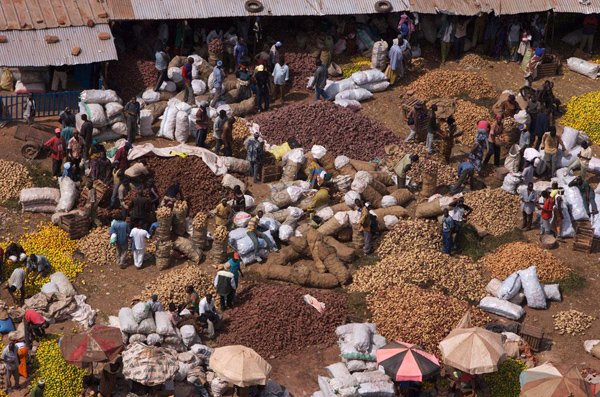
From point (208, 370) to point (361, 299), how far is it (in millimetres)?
4440

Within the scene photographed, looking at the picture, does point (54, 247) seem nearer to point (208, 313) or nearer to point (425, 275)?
point (208, 313)

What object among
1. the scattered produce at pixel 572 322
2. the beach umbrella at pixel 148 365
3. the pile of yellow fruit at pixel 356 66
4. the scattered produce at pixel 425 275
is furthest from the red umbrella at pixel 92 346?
the pile of yellow fruit at pixel 356 66

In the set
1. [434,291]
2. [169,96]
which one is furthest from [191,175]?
[434,291]

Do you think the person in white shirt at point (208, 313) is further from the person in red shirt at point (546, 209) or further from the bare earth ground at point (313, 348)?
the person in red shirt at point (546, 209)

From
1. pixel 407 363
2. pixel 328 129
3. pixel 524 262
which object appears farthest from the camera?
pixel 328 129

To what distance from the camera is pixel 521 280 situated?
30.9 meters

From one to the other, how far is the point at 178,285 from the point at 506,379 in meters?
8.10

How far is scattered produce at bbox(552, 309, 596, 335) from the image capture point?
3006 cm

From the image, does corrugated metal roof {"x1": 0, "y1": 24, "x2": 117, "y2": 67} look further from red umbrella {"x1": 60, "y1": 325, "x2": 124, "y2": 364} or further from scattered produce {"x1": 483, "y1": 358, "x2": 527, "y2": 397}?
scattered produce {"x1": 483, "y1": 358, "x2": 527, "y2": 397}

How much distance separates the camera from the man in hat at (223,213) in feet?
106

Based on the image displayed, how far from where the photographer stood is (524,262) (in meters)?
31.6

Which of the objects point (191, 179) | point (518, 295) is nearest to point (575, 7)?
point (518, 295)

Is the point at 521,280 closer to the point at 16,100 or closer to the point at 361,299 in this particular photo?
the point at 361,299

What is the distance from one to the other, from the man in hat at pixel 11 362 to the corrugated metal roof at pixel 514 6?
20.0m
